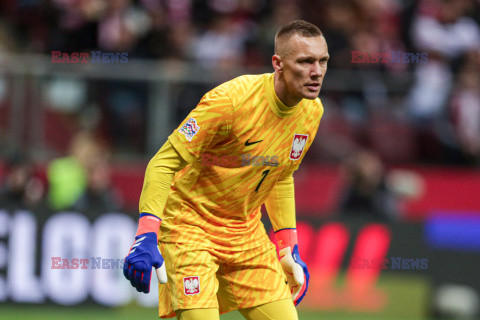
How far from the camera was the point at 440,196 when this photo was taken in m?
11.5

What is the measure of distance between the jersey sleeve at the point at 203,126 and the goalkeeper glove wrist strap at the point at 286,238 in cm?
93

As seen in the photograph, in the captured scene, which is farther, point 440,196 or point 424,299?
point 440,196

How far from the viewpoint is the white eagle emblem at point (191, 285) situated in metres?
4.73

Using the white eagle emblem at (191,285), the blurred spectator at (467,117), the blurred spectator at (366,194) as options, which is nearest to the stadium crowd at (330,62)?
the blurred spectator at (467,117)

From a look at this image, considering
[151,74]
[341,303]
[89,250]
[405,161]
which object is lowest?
[341,303]

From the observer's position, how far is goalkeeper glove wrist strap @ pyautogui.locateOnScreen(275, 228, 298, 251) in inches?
212

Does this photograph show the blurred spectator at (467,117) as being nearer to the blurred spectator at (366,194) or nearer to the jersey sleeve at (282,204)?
the blurred spectator at (366,194)

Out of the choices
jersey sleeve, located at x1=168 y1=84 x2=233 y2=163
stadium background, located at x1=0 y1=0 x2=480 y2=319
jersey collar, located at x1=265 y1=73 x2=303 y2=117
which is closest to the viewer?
jersey sleeve, located at x1=168 y1=84 x2=233 y2=163

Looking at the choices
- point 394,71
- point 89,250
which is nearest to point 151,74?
point 89,250

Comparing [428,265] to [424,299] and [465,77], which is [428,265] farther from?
[465,77]

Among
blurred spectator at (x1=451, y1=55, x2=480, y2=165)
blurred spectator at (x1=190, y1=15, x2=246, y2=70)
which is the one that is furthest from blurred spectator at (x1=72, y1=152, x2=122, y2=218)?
blurred spectator at (x1=451, y1=55, x2=480, y2=165)

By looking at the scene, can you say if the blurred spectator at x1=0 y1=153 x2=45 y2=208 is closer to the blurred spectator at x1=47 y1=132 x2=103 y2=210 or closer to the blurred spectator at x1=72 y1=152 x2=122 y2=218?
the blurred spectator at x1=47 y1=132 x2=103 y2=210

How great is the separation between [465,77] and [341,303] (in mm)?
3755

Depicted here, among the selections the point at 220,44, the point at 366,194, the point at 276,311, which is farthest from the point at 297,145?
the point at 220,44
